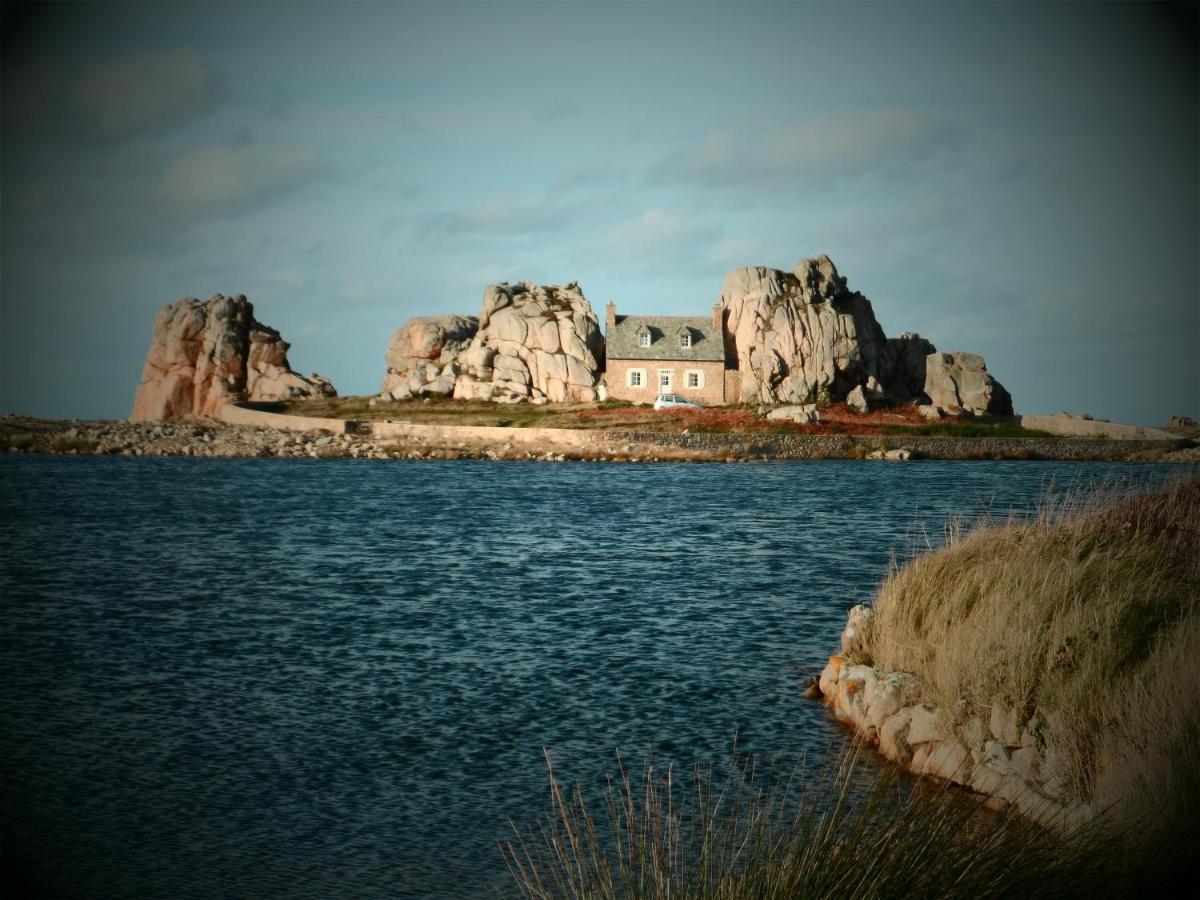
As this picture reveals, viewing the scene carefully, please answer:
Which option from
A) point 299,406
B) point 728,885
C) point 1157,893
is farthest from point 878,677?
point 299,406

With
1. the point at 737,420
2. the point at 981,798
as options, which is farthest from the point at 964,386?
the point at 981,798

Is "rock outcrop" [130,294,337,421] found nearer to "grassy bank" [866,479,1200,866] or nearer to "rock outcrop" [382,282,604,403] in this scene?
"rock outcrop" [382,282,604,403]

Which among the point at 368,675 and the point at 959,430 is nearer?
the point at 368,675

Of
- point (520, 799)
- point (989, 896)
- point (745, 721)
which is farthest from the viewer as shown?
point (745, 721)

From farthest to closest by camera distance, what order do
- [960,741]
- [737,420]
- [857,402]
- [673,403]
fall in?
[673,403], [857,402], [737,420], [960,741]

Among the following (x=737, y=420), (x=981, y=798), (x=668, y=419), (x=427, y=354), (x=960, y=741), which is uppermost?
(x=427, y=354)

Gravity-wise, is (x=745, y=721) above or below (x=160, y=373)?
below

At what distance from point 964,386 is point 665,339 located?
Result: 79.7 feet

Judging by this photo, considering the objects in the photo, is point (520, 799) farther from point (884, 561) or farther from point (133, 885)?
point (884, 561)

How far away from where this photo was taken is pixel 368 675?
51.8ft

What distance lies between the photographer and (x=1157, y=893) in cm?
681

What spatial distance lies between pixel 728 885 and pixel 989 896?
5.06 ft

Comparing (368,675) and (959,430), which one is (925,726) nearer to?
(368,675)

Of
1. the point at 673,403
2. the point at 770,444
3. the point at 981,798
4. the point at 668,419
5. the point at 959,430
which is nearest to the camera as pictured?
the point at 981,798
